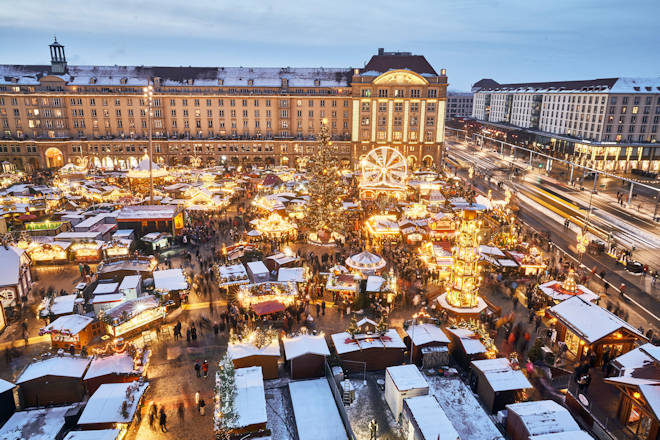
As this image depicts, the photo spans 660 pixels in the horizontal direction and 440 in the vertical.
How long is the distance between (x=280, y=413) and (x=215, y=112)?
68825mm

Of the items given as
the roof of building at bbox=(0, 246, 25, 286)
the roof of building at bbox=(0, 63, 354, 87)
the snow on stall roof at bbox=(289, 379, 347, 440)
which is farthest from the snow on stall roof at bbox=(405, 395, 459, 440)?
the roof of building at bbox=(0, 63, 354, 87)

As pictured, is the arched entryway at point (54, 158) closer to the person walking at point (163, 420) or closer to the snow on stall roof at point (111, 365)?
the snow on stall roof at point (111, 365)

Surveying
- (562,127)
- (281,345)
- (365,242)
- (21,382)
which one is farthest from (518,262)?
(562,127)

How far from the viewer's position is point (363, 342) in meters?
21.8

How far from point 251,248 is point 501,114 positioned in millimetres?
112765

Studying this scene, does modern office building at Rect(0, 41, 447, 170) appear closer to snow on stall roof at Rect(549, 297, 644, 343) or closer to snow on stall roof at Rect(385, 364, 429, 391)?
snow on stall roof at Rect(549, 297, 644, 343)

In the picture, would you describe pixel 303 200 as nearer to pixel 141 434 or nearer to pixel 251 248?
pixel 251 248

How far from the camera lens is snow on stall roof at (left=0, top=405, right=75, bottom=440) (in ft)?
55.4

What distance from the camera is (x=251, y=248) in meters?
35.3

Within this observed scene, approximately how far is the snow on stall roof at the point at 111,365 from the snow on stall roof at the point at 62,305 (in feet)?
21.0

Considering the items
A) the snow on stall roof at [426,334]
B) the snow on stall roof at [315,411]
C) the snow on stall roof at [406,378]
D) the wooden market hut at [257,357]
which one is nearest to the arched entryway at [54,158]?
Result: the wooden market hut at [257,357]

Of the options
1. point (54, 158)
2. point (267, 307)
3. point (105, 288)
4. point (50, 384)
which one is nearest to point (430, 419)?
point (267, 307)

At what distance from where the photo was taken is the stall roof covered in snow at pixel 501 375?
62.1 feet

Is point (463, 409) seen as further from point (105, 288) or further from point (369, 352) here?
point (105, 288)
